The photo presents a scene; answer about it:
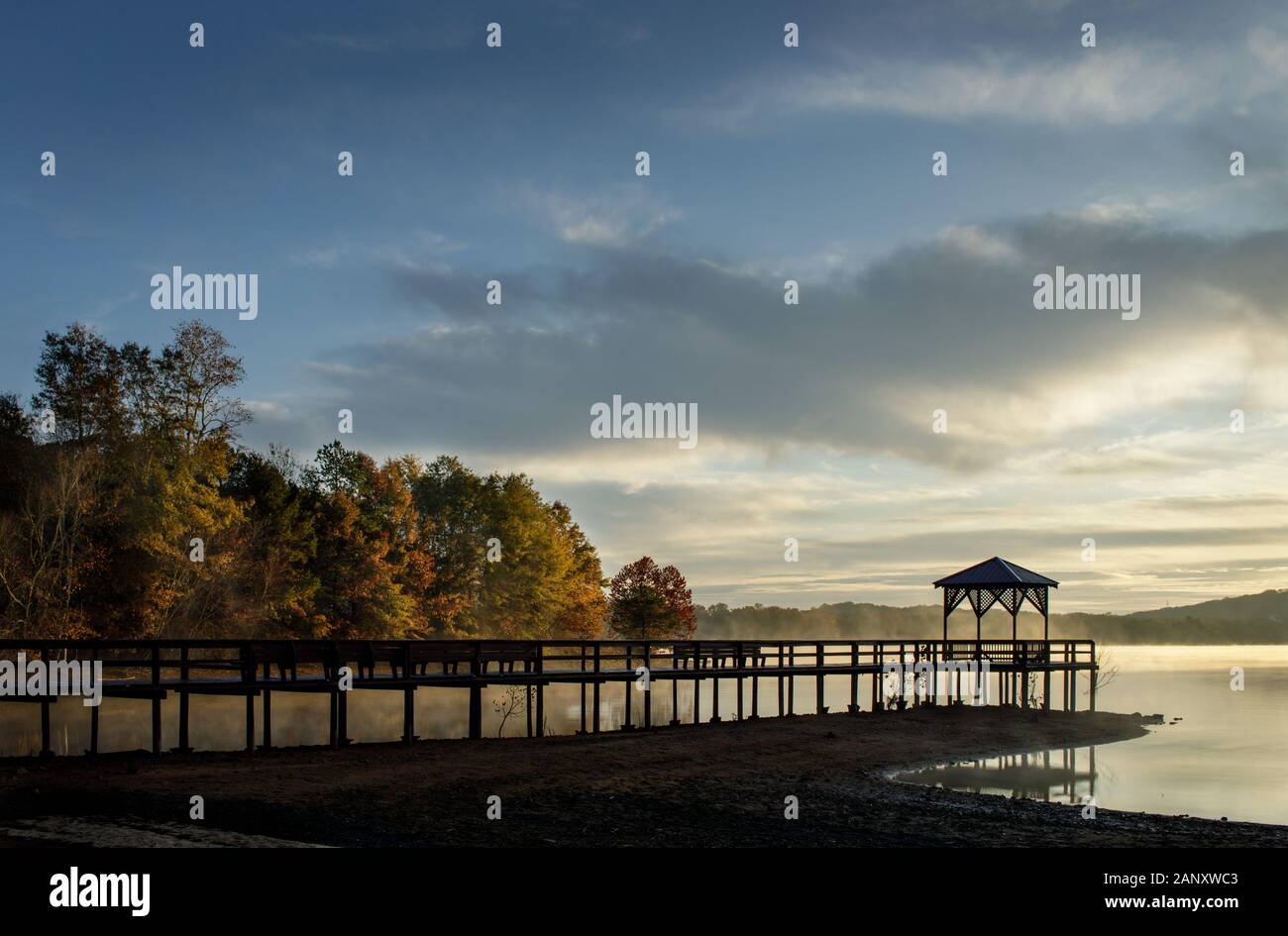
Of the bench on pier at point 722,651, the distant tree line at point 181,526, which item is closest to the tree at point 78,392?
the distant tree line at point 181,526

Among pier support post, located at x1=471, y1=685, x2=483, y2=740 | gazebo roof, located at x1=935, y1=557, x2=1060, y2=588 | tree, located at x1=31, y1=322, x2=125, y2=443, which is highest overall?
tree, located at x1=31, y1=322, x2=125, y2=443

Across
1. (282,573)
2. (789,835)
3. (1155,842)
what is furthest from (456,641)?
(282,573)

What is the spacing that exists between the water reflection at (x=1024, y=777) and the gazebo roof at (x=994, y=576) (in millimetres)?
10606

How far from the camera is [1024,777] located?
23406 millimetres

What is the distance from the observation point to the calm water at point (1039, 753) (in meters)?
→ 21.9

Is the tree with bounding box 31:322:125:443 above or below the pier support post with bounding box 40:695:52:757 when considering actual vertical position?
above

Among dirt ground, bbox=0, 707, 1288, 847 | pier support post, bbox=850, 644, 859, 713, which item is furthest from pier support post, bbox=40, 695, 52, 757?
pier support post, bbox=850, 644, 859, 713

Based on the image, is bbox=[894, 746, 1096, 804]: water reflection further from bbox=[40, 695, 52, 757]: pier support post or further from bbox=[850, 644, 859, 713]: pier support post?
bbox=[40, 695, 52, 757]: pier support post

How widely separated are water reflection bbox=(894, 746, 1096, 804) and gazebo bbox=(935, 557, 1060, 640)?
10537 millimetres

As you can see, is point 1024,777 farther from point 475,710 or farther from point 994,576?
point 994,576

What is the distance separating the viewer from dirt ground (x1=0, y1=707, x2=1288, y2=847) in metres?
12.1
